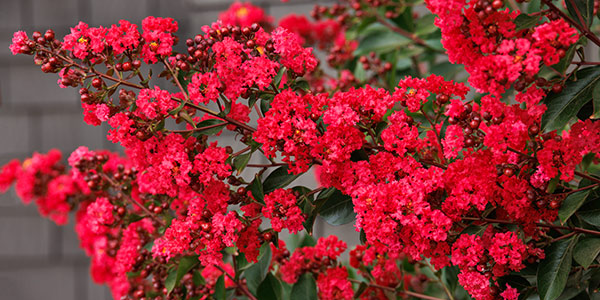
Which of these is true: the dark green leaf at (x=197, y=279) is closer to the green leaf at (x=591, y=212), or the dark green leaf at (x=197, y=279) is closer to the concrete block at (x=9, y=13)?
the green leaf at (x=591, y=212)

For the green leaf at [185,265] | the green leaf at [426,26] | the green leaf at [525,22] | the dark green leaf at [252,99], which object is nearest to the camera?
the green leaf at [525,22]

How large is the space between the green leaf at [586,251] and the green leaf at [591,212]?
0.07ft

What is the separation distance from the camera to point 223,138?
209 centimetres

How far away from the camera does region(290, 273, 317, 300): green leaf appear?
0.81 m

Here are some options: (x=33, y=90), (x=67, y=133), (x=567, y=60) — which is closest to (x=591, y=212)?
(x=567, y=60)

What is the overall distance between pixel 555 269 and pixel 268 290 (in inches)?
15.9

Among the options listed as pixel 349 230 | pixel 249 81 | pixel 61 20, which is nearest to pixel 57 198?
pixel 249 81

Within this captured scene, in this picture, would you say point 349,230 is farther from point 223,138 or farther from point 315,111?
point 315,111

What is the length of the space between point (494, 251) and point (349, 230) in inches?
58.5

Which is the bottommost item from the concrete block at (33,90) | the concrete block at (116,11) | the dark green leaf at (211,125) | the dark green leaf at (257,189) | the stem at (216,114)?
the concrete block at (33,90)

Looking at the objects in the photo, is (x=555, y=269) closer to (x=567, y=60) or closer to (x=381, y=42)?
(x=567, y=60)

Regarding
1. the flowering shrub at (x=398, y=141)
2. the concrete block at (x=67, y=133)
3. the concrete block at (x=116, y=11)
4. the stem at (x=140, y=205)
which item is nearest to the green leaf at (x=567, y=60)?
the flowering shrub at (x=398, y=141)

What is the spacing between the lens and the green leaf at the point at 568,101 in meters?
0.58

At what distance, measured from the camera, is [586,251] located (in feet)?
1.96
